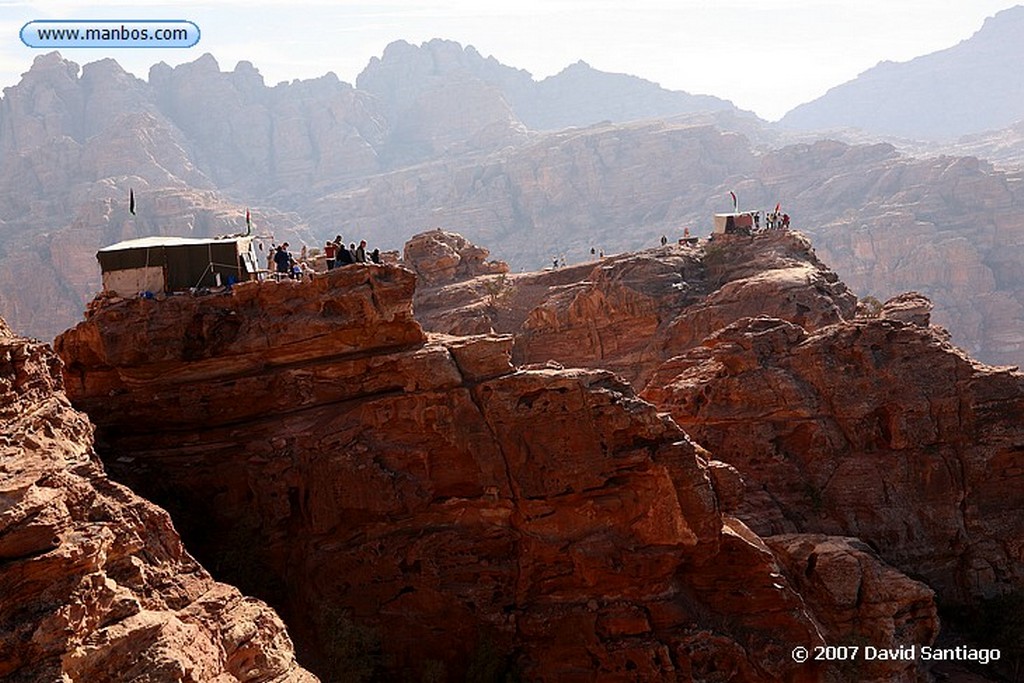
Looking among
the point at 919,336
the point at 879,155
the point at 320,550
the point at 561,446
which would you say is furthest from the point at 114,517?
the point at 879,155

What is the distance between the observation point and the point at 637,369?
46.4 meters

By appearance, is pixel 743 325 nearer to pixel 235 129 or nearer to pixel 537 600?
pixel 537 600

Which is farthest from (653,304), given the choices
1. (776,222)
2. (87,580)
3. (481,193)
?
(481,193)

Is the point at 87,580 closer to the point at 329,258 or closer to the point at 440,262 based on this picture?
the point at 329,258

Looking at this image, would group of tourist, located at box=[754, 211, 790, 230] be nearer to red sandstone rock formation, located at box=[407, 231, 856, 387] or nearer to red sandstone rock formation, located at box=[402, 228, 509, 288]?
red sandstone rock formation, located at box=[407, 231, 856, 387]

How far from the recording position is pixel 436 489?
23938 mm

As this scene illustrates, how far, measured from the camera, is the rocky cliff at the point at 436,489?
22.8m

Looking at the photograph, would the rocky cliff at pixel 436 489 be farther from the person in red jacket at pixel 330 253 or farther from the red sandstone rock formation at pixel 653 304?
the red sandstone rock formation at pixel 653 304

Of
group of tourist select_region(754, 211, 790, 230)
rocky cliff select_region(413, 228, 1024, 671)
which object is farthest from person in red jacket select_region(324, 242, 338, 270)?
group of tourist select_region(754, 211, 790, 230)

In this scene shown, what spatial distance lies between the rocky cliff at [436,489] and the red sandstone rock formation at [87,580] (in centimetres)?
622

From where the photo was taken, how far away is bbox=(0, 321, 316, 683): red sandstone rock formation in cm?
1138

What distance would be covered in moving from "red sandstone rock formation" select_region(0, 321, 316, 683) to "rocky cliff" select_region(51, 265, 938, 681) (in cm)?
622

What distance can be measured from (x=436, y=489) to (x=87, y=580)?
1245 cm

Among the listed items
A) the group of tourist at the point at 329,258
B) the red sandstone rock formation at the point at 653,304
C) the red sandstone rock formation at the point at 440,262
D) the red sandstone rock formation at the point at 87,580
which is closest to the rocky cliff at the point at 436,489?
the group of tourist at the point at 329,258
